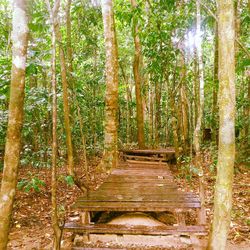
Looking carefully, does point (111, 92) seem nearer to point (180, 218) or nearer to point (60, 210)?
point (60, 210)

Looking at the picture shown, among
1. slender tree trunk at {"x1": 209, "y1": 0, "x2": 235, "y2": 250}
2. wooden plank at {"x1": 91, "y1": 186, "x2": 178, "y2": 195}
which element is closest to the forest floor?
wooden plank at {"x1": 91, "y1": 186, "x2": 178, "y2": 195}

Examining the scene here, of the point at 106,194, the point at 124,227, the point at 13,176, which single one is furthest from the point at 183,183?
the point at 13,176

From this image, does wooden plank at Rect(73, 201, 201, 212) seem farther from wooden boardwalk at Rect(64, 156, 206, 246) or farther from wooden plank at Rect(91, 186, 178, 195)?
wooden plank at Rect(91, 186, 178, 195)

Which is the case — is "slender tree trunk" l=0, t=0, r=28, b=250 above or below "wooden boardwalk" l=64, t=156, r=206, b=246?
above

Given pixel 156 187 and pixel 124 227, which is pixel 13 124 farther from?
pixel 156 187

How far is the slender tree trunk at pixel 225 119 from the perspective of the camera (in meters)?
3.30

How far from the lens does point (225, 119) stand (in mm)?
3316

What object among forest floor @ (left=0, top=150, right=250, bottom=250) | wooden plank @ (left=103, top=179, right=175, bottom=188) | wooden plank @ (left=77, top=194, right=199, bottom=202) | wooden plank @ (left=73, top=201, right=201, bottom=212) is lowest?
Answer: forest floor @ (left=0, top=150, right=250, bottom=250)

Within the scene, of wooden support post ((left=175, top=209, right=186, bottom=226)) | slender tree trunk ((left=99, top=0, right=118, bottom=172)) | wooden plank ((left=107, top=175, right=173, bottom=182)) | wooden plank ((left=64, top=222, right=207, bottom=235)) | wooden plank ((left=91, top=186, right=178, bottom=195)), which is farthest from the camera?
slender tree trunk ((left=99, top=0, right=118, bottom=172))

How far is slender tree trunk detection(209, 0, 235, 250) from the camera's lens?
10.8ft

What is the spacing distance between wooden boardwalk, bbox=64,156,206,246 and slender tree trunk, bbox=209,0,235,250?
1.05 metres

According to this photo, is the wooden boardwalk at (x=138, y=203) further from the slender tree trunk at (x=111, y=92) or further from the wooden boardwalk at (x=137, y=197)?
the slender tree trunk at (x=111, y=92)

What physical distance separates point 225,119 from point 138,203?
220 centimetres

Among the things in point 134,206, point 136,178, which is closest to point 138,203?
point 134,206
